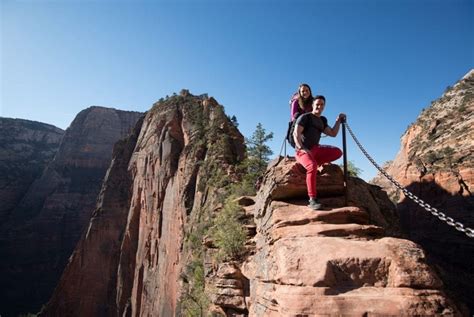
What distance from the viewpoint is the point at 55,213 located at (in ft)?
277

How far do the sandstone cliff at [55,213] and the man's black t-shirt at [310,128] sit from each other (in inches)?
3269

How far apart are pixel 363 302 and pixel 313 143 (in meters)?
3.64

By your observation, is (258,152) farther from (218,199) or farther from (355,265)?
(355,265)

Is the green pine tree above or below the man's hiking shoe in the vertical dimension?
above

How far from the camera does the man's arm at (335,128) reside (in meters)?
7.43

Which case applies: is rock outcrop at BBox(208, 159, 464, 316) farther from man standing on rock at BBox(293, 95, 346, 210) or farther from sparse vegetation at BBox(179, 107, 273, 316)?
sparse vegetation at BBox(179, 107, 273, 316)

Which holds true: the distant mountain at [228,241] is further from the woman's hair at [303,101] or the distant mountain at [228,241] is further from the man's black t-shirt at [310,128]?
the woman's hair at [303,101]

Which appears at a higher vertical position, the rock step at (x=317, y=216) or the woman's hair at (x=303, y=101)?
the woman's hair at (x=303, y=101)

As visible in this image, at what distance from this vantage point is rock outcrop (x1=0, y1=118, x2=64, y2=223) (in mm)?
93500

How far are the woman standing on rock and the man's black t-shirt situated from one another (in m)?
0.53

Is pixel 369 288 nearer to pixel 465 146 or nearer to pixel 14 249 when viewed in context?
pixel 465 146

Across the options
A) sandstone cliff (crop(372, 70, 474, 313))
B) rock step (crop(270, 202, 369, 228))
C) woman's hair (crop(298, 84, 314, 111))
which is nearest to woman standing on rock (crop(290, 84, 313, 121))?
woman's hair (crop(298, 84, 314, 111))

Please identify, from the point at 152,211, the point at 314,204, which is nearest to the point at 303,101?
the point at 314,204

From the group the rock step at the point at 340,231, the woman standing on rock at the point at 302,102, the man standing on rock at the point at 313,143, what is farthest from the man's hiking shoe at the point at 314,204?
the woman standing on rock at the point at 302,102
